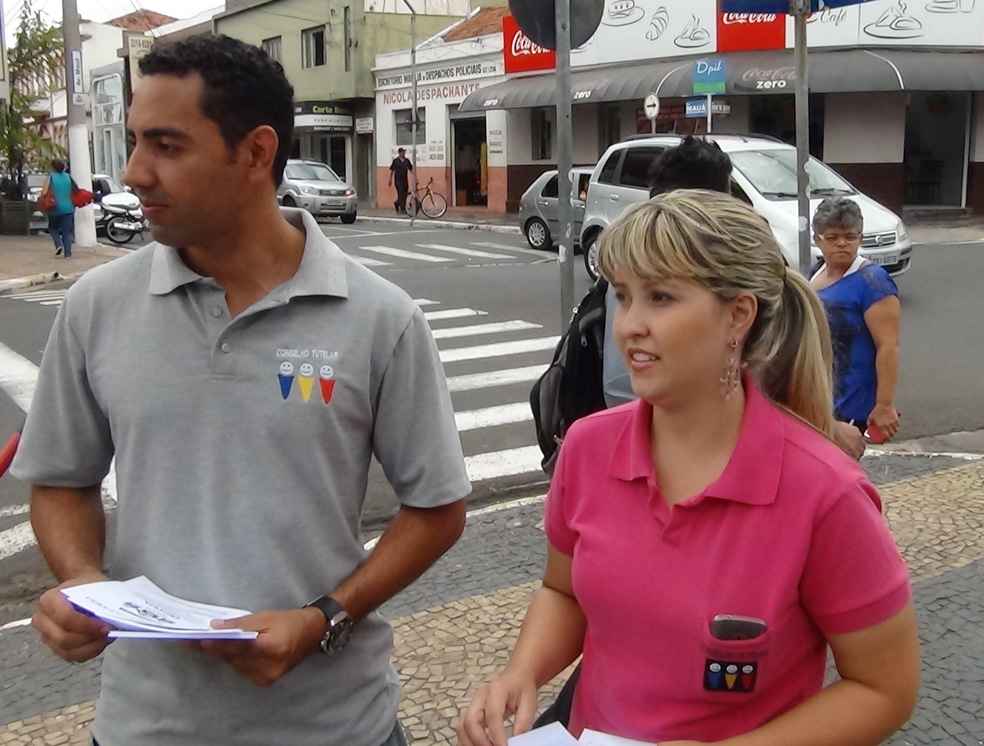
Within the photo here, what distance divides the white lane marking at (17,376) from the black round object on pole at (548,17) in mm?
4609

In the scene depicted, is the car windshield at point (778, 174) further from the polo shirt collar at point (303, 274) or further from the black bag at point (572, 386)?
the polo shirt collar at point (303, 274)

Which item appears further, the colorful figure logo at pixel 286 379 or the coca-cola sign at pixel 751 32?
the coca-cola sign at pixel 751 32

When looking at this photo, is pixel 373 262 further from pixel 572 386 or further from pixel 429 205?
pixel 572 386

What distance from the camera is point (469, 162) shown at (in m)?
32.3

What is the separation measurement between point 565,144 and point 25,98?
21.4 meters

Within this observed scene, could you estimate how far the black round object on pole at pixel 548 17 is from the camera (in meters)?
6.22

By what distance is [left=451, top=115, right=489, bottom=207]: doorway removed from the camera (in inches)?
1248

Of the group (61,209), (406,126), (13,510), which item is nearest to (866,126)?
(406,126)

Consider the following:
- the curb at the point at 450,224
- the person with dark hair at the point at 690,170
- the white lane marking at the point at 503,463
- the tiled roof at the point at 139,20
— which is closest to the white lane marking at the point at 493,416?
the white lane marking at the point at 503,463

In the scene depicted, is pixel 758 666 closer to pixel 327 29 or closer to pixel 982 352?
pixel 982 352

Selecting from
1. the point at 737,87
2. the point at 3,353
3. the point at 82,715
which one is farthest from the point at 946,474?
the point at 737,87

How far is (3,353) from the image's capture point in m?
10.5

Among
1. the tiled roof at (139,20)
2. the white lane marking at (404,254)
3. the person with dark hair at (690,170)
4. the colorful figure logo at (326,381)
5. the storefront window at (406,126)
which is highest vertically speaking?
the tiled roof at (139,20)

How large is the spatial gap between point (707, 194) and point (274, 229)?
791 mm
